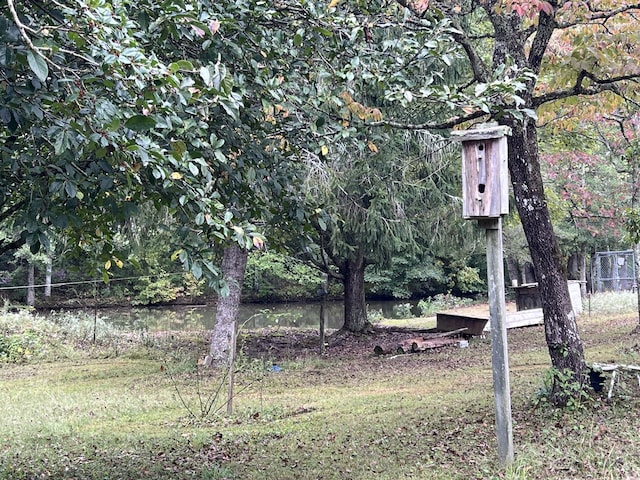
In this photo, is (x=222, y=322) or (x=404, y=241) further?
(x=404, y=241)

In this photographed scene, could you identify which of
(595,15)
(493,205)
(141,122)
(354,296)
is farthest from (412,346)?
(141,122)

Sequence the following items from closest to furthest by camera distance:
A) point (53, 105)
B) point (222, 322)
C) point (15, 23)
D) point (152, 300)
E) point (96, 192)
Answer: point (15, 23), point (53, 105), point (96, 192), point (222, 322), point (152, 300)

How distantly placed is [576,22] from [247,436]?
5376mm

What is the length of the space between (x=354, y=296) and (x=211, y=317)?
33.8ft

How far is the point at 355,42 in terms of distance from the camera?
13.5 ft

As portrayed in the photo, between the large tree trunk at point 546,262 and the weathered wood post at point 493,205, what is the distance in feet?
4.55

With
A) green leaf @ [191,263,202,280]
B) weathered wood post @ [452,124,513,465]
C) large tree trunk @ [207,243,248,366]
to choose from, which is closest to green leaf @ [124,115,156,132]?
green leaf @ [191,263,202,280]

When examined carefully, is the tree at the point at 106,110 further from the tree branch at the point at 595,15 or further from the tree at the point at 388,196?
the tree at the point at 388,196

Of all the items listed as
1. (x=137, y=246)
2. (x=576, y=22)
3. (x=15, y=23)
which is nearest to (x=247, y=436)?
(x=15, y=23)

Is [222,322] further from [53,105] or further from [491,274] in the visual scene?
[53,105]

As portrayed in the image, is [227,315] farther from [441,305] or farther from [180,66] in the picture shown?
[441,305]

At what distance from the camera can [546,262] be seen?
588 centimetres

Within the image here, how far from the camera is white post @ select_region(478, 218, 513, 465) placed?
170 inches

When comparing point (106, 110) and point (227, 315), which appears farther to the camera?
point (227, 315)
